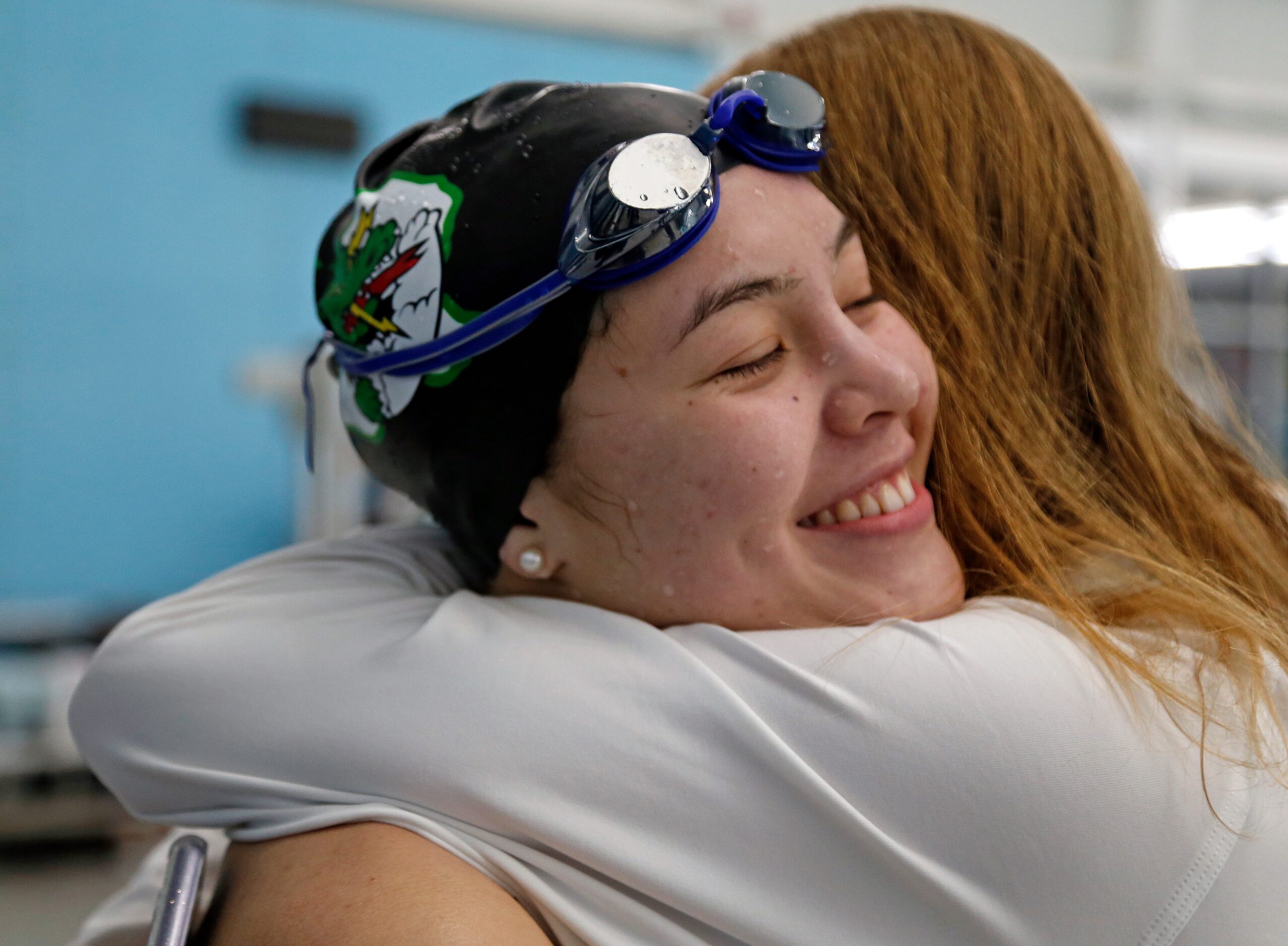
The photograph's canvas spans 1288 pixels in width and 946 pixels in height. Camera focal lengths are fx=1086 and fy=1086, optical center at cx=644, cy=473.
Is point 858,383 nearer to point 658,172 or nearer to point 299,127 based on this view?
point 658,172

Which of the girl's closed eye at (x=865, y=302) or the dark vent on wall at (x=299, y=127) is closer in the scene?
the girl's closed eye at (x=865, y=302)

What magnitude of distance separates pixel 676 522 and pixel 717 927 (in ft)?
1.12

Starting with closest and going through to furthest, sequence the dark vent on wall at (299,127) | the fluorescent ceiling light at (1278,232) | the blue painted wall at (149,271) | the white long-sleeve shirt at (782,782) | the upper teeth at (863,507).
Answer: the white long-sleeve shirt at (782,782) < the upper teeth at (863,507) < the blue painted wall at (149,271) < the dark vent on wall at (299,127) < the fluorescent ceiling light at (1278,232)

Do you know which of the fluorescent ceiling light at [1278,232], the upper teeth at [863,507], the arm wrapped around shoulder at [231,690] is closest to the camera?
the arm wrapped around shoulder at [231,690]

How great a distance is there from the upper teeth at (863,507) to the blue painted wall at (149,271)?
4609 millimetres

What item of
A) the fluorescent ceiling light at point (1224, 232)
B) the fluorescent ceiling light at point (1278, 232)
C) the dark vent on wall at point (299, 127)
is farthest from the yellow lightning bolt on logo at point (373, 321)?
the fluorescent ceiling light at point (1278, 232)

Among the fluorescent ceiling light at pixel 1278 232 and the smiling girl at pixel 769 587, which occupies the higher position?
the smiling girl at pixel 769 587

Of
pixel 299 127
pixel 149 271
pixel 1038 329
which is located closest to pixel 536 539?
pixel 1038 329

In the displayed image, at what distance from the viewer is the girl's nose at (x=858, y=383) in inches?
39.1

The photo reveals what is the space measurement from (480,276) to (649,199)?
181 millimetres

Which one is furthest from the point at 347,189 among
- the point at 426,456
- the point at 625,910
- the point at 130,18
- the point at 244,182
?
the point at 625,910

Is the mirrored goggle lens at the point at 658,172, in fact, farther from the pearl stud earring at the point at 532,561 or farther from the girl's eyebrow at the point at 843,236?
the pearl stud earring at the point at 532,561

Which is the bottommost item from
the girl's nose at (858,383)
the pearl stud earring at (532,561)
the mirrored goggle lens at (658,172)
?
the pearl stud earring at (532,561)

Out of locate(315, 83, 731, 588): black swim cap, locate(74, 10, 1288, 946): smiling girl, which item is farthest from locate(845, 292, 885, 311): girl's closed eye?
locate(315, 83, 731, 588): black swim cap
